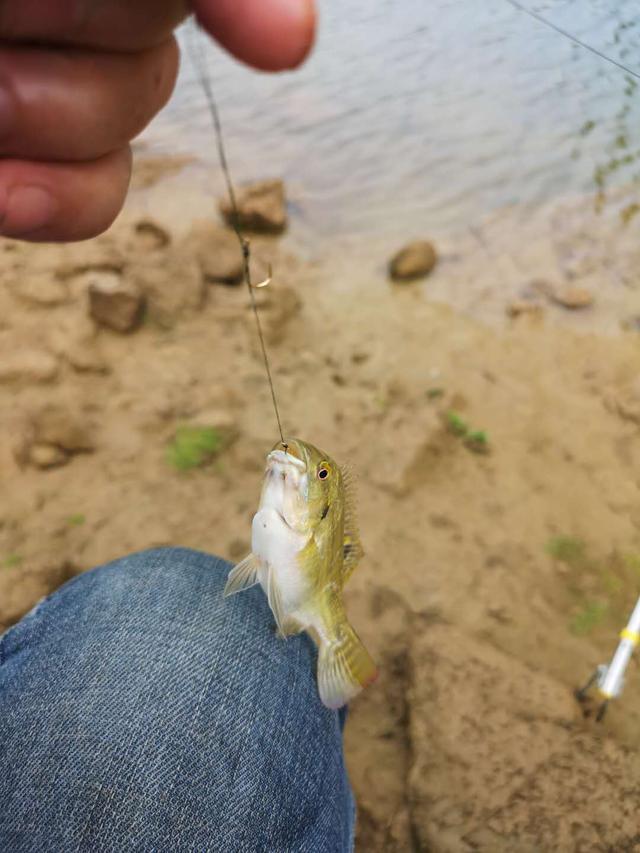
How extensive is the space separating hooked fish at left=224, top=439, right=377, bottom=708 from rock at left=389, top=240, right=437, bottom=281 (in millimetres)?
4105

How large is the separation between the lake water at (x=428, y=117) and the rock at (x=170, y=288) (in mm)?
2020

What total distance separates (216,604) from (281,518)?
530 millimetres

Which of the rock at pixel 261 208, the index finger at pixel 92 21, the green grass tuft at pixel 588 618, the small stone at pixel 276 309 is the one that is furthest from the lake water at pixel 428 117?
the index finger at pixel 92 21

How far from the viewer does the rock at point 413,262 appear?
5.51 m

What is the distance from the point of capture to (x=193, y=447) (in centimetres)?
366

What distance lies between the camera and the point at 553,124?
772 centimetres

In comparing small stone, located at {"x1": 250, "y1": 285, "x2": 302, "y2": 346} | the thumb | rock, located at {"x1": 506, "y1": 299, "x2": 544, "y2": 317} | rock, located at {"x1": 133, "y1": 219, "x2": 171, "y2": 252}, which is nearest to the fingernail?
the thumb

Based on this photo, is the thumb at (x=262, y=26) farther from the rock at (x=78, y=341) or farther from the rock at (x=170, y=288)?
the rock at (x=170, y=288)

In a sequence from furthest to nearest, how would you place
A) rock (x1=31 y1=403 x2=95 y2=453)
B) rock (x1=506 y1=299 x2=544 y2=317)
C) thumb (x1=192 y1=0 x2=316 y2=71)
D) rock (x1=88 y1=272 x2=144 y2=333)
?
rock (x1=506 y1=299 x2=544 y2=317) → rock (x1=88 y1=272 x2=144 y2=333) → rock (x1=31 y1=403 x2=95 y2=453) → thumb (x1=192 y1=0 x2=316 y2=71)

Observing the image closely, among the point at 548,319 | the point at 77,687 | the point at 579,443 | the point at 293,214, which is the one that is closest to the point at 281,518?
the point at 77,687

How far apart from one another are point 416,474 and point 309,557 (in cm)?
218

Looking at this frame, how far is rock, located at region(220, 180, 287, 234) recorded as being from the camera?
20.2 feet

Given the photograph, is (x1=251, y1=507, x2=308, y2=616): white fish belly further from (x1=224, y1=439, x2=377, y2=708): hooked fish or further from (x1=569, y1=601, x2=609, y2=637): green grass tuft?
(x1=569, y1=601, x2=609, y2=637): green grass tuft

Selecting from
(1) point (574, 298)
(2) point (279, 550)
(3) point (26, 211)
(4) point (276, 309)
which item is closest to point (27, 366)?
(4) point (276, 309)
